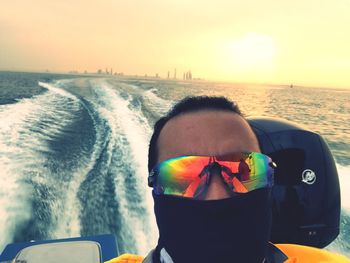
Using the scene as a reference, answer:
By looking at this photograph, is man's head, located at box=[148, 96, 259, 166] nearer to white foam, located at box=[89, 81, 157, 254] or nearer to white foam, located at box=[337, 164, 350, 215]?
white foam, located at box=[89, 81, 157, 254]

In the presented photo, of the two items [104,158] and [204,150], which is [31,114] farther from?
[204,150]

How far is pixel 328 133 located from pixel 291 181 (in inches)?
317

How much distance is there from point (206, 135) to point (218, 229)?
29 centimetres

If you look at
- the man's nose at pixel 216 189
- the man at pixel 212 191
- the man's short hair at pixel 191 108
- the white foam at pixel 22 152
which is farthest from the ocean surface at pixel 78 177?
the man's nose at pixel 216 189

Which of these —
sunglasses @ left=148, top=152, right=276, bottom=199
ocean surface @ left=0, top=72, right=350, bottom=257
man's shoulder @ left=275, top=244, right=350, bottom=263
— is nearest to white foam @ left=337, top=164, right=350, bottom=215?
ocean surface @ left=0, top=72, right=350, bottom=257

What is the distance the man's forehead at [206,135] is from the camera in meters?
1.12

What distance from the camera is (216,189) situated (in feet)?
3.60

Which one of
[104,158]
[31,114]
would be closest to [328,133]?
[104,158]

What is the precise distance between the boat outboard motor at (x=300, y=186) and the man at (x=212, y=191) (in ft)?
1.93

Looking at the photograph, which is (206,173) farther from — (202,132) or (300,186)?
(300,186)

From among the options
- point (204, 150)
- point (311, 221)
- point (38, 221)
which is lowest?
point (38, 221)

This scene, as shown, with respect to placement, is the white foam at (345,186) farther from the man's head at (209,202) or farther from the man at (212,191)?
the man's head at (209,202)

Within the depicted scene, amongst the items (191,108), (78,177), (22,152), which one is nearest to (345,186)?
(78,177)

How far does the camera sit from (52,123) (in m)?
7.09
